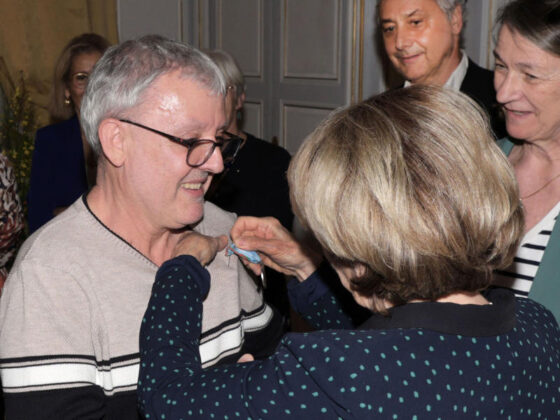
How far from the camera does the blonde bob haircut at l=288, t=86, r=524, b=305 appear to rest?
3.36 ft

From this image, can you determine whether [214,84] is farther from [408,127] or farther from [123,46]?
[408,127]

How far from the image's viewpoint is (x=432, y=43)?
2.59m

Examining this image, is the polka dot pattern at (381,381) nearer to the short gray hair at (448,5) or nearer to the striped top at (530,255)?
the striped top at (530,255)

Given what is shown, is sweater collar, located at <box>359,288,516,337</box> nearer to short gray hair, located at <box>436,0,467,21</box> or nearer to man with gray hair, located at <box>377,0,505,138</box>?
man with gray hair, located at <box>377,0,505,138</box>

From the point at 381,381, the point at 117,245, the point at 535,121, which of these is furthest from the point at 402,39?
the point at 381,381

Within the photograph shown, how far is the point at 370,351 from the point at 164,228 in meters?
0.80

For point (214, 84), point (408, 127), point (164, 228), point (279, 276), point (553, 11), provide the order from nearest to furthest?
point (408, 127)
point (214, 84)
point (164, 228)
point (553, 11)
point (279, 276)

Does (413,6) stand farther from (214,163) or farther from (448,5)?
(214,163)

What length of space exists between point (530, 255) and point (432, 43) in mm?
1101

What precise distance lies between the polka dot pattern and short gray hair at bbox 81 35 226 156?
653 mm

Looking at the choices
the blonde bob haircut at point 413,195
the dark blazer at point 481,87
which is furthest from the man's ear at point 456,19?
the blonde bob haircut at point 413,195

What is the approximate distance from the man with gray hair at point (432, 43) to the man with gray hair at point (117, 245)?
4.28 ft

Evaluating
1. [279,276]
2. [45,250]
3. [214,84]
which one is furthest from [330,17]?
[45,250]

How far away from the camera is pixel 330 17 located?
4.50 meters
